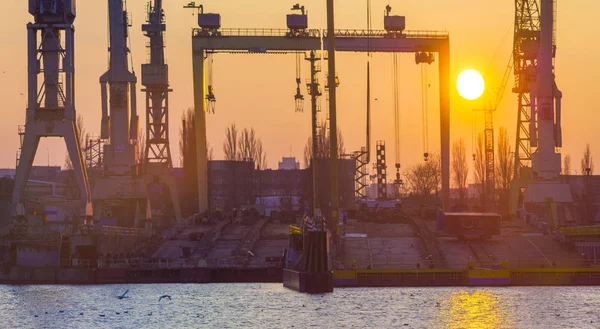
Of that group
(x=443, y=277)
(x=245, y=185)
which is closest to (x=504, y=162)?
(x=245, y=185)

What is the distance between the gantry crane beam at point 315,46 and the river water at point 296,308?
21.9m

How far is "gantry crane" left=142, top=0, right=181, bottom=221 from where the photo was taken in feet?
392

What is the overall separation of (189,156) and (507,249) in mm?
50114

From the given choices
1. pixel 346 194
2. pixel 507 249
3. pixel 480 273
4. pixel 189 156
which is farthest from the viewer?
pixel 346 194

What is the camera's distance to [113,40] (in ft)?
357

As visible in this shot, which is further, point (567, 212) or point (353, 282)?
point (567, 212)

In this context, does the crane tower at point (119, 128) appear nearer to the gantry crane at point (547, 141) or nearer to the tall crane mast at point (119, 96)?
the tall crane mast at point (119, 96)

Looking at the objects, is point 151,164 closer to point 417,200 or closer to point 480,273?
point 480,273

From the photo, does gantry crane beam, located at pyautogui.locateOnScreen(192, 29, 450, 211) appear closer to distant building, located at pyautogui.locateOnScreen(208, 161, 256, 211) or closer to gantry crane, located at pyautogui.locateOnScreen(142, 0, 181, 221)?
gantry crane, located at pyautogui.locateOnScreen(142, 0, 181, 221)

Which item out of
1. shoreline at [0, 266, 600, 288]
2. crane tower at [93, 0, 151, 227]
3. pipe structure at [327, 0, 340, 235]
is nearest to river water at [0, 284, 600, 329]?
shoreline at [0, 266, 600, 288]

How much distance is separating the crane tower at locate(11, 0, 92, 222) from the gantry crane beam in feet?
43.6

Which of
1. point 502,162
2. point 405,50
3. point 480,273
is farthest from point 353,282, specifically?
point 502,162

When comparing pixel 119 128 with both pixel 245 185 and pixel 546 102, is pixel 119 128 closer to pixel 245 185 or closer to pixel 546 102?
pixel 546 102

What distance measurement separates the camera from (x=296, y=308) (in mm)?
78188
